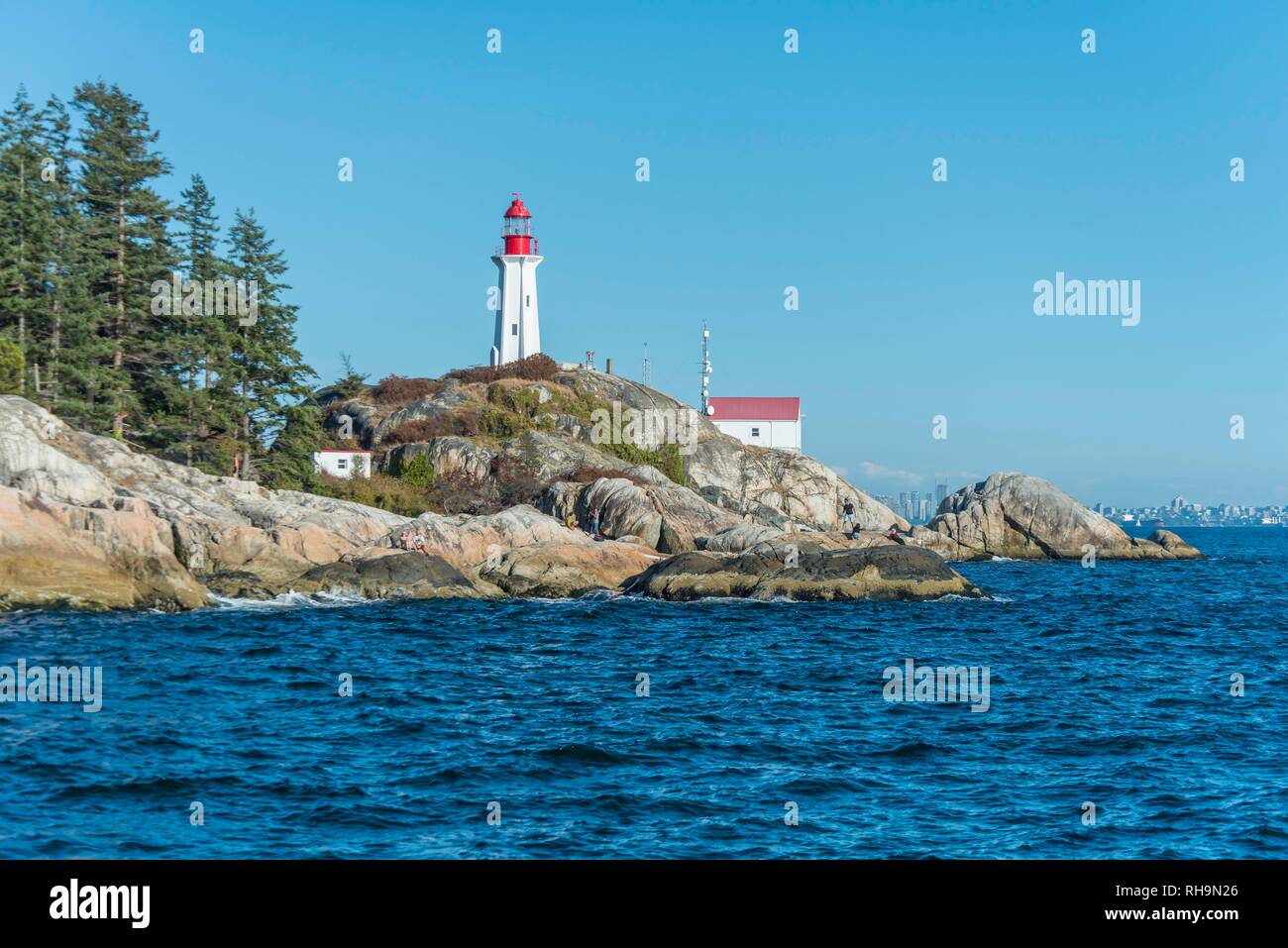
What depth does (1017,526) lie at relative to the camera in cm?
7075

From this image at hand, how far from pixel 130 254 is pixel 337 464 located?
547 inches

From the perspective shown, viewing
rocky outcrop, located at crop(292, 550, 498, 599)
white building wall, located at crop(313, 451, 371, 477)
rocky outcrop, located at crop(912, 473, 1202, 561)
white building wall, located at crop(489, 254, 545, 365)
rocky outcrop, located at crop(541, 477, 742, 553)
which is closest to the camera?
rocky outcrop, located at crop(292, 550, 498, 599)

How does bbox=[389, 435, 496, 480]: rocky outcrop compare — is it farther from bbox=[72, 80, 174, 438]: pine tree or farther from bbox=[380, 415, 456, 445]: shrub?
bbox=[72, 80, 174, 438]: pine tree

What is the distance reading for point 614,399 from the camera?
71.6m

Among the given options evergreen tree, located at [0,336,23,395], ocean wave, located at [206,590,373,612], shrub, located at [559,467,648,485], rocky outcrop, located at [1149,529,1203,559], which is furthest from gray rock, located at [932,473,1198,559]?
evergreen tree, located at [0,336,23,395]

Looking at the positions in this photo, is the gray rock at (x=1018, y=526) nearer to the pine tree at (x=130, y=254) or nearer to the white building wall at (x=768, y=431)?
the white building wall at (x=768, y=431)

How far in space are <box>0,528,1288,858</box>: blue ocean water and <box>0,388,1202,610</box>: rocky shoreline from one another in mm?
2778

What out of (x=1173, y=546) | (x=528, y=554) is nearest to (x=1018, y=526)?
(x=1173, y=546)

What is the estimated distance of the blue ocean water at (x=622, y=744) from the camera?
1400cm

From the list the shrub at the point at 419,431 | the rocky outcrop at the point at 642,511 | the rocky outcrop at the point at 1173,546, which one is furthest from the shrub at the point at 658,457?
the rocky outcrop at the point at 1173,546

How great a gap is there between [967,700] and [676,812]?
1026cm

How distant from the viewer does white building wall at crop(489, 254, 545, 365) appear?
75.5m

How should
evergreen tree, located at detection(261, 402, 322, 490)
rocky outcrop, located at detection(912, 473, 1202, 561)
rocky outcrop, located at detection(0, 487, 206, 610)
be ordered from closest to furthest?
rocky outcrop, located at detection(0, 487, 206, 610)
evergreen tree, located at detection(261, 402, 322, 490)
rocky outcrop, located at detection(912, 473, 1202, 561)
